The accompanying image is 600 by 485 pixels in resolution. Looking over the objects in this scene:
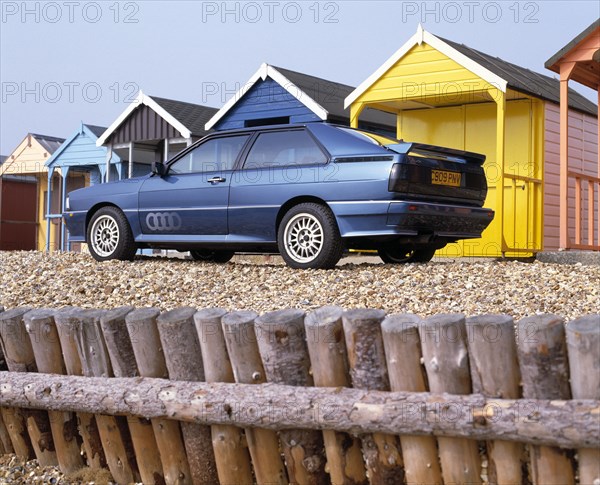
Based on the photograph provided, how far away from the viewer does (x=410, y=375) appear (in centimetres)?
345

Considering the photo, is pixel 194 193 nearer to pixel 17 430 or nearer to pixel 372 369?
pixel 17 430

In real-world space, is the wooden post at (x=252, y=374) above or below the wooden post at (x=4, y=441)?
above

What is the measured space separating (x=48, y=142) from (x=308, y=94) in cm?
1092

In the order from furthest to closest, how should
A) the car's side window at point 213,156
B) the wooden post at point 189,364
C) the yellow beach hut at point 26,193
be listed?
1. the yellow beach hut at point 26,193
2. the car's side window at point 213,156
3. the wooden post at point 189,364

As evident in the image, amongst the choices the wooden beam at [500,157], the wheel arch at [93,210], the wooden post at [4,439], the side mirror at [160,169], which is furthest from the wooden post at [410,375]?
the wooden beam at [500,157]

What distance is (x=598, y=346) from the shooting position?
3.09 metres

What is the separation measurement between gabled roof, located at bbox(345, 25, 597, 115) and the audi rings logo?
15.0 feet

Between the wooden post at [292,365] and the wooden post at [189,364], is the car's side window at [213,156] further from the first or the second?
the wooden post at [292,365]

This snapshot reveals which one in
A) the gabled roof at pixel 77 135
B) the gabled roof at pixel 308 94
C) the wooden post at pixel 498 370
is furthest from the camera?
the gabled roof at pixel 77 135

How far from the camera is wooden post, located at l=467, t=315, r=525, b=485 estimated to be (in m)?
3.27

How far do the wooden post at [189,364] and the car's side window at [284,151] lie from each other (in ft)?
16.7

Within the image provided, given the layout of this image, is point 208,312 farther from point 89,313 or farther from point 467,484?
point 467,484

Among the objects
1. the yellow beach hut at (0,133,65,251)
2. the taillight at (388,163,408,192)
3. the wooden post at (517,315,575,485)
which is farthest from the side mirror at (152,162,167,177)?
the yellow beach hut at (0,133,65,251)

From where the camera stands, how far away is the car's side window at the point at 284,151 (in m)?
8.98
